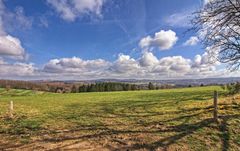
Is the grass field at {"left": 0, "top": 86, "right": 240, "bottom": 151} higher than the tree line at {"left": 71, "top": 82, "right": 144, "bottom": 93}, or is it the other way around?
the tree line at {"left": 71, "top": 82, "right": 144, "bottom": 93}

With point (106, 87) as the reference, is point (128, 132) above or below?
below

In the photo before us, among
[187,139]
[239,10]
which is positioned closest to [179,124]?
[187,139]

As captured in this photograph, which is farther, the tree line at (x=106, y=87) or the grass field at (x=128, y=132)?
the tree line at (x=106, y=87)

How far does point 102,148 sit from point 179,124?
16.6 feet

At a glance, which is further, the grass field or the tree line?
the tree line

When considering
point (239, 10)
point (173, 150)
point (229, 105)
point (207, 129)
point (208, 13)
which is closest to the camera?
point (173, 150)

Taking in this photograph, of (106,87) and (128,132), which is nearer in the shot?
(128,132)

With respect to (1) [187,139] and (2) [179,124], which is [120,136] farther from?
(2) [179,124]

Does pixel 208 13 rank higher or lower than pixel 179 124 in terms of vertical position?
higher

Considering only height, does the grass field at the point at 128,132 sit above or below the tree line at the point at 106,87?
below

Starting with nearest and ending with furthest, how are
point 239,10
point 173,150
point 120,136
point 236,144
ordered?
point 173,150 < point 236,144 < point 120,136 < point 239,10

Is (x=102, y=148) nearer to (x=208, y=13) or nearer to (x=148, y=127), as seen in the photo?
(x=148, y=127)

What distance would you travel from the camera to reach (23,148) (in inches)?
412

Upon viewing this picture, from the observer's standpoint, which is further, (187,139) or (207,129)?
(207,129)
